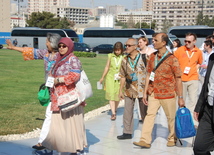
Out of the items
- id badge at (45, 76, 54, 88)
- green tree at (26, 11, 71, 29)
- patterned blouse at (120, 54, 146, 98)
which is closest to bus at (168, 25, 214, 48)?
patterned blouse at (120, 54, 146, 98)

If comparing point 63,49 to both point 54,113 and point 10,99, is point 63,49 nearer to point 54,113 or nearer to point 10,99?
point 54,113

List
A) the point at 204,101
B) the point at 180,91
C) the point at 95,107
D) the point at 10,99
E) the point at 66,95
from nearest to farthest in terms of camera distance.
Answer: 1. the point at 204,101
2. the point at 66,95
3. the point at 180,91
4. the point at 95,107
5. the point at 10,99

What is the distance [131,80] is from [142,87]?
0.24 meters

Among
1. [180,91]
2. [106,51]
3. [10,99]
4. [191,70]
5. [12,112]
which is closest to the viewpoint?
[180,91]

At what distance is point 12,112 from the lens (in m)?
10.3

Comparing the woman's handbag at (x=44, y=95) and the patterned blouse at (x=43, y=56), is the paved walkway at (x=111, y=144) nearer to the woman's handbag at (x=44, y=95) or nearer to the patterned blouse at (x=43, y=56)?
the woman's handbag at (x=44, y=95)

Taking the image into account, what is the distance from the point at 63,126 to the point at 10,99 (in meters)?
6.53

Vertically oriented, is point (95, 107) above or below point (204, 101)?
below

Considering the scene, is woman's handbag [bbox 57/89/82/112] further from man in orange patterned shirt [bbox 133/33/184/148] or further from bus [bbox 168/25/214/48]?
bus [bbox 168/25/214/48]

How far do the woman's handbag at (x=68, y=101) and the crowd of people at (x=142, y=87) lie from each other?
88 mm

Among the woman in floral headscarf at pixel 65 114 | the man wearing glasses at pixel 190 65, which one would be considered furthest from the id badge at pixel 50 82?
the man wearing glasses at pixel 190 65

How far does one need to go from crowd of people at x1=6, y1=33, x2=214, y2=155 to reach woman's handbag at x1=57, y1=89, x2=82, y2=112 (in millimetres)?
88

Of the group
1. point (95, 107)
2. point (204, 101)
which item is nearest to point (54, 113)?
point (204, 101)

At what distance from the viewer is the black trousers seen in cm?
509
